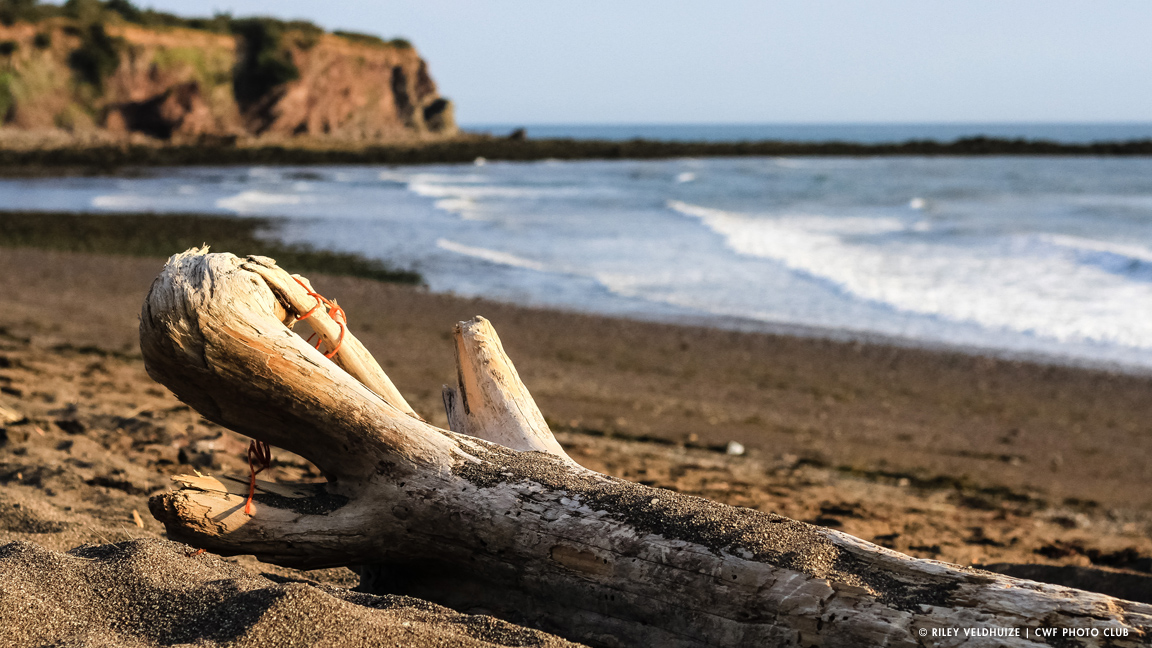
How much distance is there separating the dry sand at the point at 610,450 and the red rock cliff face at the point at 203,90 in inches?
1544

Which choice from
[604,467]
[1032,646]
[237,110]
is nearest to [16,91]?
[237,110]

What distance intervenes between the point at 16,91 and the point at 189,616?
4974 centimetres

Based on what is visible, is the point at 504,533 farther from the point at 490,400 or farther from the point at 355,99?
the point at 355,99

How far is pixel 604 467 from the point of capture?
5328 millimetres

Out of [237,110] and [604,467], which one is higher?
[237,110]

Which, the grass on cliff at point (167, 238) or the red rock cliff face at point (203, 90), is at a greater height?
the red rock cliff face at point (203, 90)

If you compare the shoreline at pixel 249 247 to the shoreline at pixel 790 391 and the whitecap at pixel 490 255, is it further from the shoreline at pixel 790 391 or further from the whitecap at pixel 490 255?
the whitecap at pixel 490 255

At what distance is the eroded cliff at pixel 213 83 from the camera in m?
42.8

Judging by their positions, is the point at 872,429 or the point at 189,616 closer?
the point at 189,616

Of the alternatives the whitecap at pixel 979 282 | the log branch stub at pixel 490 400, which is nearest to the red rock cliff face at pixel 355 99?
the whitecap at pixel 979 282

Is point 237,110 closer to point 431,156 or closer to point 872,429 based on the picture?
point 431,156

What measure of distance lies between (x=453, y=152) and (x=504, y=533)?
50.6 meters

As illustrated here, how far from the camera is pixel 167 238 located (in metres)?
16.2

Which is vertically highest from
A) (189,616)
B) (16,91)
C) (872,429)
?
(16,91)
